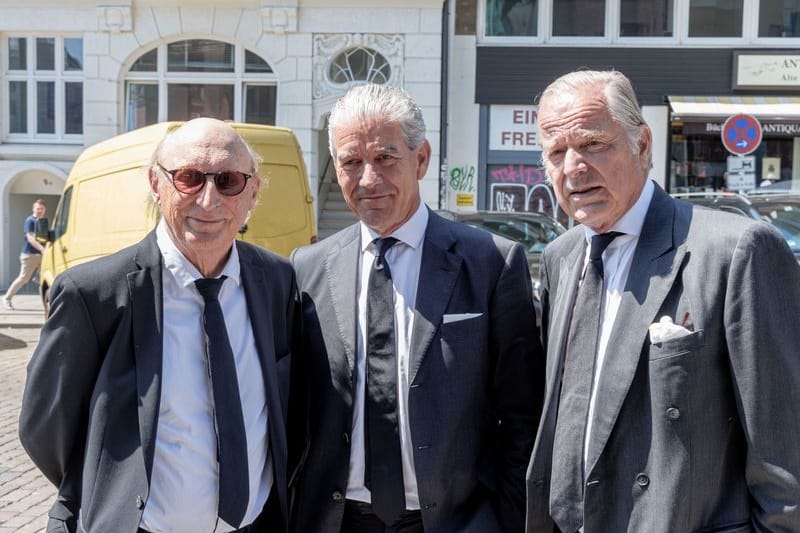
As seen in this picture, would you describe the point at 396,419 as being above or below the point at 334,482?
above

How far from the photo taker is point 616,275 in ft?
7.94

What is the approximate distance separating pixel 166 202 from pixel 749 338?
1619 mm

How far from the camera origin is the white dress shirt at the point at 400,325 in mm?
2545

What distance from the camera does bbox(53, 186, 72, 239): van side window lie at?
10.2 m

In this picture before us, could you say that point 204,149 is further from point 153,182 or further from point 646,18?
point 646,18

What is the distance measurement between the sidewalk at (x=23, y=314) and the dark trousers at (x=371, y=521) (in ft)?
40.0

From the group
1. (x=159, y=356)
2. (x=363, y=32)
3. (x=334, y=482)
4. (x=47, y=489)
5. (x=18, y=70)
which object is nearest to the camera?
(x=159, y=356)

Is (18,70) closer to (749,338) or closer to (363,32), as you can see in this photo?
(363,32)

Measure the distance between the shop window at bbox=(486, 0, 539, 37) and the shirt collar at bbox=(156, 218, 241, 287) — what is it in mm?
15972

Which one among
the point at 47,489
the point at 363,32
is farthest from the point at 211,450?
the point at 363,32

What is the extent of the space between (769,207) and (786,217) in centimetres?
21

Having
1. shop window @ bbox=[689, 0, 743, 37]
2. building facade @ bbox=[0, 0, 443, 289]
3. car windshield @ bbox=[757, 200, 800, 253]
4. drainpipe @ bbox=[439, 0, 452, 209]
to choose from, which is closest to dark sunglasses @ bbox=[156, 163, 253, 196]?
car windshield @ bbox=[757, 200, 800, 253]

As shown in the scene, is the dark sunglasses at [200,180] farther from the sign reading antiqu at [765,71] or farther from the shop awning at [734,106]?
the sign reading antiqu at [765,71]

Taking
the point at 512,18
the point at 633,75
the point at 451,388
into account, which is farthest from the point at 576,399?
the point at 512,18
